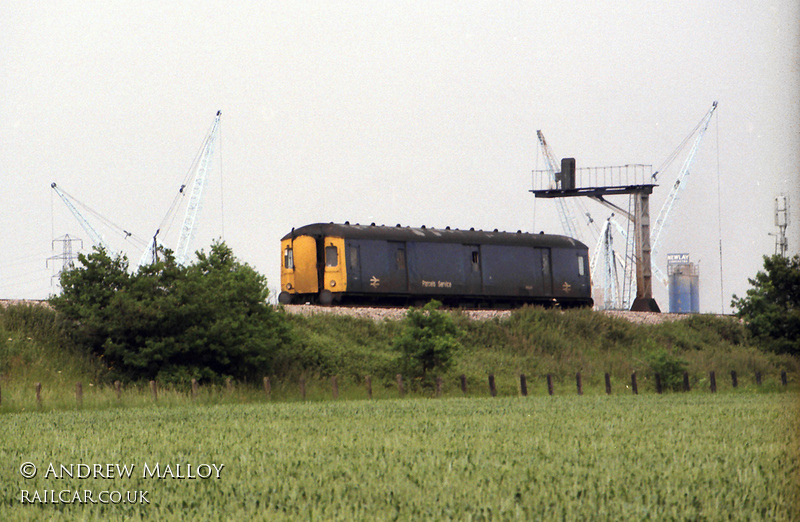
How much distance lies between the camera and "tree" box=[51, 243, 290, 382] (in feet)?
86.4

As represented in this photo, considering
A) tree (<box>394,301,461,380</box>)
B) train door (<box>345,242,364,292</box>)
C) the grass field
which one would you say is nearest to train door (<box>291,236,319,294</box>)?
train door (<box>345,242,364,292</box>)

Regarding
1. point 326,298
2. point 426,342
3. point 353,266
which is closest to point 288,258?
point 326,298

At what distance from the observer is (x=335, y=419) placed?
54.4ft

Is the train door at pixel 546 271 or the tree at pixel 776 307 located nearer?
the tree at pixel 776 307

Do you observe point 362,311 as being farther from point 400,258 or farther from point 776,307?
point 776,307

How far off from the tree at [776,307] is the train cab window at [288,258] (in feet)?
58.6

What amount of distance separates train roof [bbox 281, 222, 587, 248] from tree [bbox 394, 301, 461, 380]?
6477 millimetres

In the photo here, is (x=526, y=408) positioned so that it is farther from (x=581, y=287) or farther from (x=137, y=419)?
(x=581, y=287)

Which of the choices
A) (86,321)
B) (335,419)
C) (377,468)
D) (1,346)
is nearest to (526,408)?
(335,419)

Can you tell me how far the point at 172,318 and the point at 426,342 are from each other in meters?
7.93

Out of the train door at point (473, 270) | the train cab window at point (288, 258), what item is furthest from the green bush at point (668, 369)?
the train cab window at point (288, 258)

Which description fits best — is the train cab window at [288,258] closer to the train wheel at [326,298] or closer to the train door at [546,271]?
the train wheel at [326,298]

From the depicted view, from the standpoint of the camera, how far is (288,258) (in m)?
36.7

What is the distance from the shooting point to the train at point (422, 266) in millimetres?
34688
